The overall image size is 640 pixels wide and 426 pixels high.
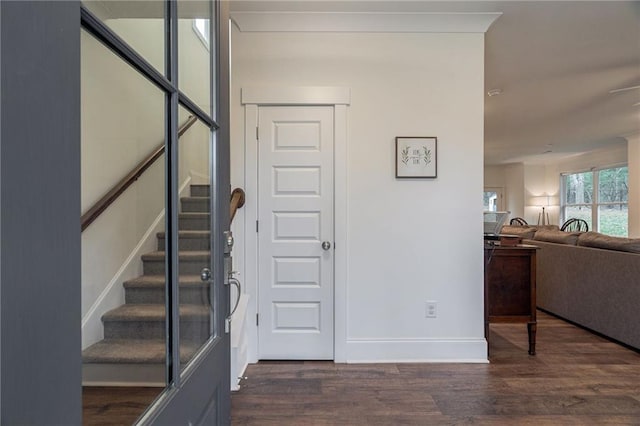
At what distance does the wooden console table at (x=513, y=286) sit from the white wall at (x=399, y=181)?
31cm

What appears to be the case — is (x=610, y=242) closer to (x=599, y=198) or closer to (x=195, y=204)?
(x=195, y=204)

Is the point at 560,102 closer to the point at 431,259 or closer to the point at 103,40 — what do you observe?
the point at 431,259

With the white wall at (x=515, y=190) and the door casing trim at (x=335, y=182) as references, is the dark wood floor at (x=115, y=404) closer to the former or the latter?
the door casing trim at (x=335, y=182)

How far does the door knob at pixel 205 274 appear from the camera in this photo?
106 cm

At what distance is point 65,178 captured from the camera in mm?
436

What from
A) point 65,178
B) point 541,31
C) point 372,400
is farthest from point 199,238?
point 541,31

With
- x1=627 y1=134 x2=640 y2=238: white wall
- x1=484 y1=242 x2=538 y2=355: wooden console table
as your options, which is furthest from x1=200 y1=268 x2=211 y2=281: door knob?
x1=627 y1=134 x2=640 y2=238: white wall

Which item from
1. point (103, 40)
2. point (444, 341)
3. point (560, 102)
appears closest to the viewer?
point (103, 40)

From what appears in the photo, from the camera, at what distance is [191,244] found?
981 mm

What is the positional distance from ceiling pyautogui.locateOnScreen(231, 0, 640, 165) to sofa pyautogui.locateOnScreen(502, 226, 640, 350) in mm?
1713

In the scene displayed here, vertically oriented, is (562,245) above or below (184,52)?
below

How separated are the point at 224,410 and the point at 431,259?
6.75ft

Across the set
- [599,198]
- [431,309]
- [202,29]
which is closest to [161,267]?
[202,29]

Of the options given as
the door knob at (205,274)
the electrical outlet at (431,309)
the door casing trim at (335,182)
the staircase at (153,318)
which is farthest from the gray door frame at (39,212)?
the electrical outlet at (431,309)
